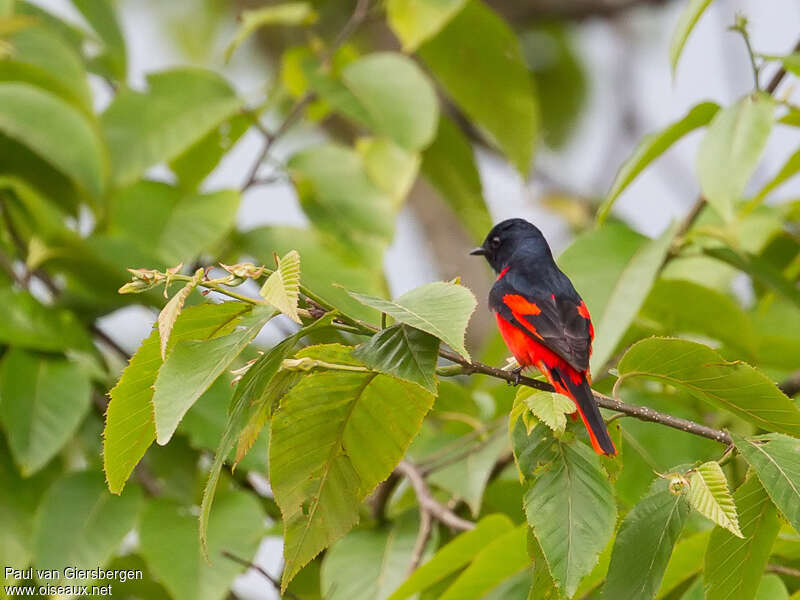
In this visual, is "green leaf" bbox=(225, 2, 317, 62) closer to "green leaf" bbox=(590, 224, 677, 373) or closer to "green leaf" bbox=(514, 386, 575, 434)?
"green leaf" bbox=(590, 224, 677, 373)

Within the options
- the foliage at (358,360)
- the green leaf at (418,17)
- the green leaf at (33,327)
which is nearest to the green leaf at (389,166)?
the foliage at (358,360)

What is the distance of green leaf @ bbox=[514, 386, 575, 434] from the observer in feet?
5.34

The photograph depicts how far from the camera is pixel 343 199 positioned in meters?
3.87

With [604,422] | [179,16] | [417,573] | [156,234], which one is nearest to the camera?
[604,422]

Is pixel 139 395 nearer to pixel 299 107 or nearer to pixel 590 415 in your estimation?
pixel 590 415

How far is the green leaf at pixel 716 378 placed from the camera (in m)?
1.80

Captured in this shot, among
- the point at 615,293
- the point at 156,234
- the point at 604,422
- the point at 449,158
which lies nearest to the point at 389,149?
the point at 449,158

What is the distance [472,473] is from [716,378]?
131 cm

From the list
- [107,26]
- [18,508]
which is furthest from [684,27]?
[18,508]

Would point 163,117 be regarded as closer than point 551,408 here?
No

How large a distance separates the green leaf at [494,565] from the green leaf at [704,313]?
138 cm

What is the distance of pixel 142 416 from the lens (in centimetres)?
167

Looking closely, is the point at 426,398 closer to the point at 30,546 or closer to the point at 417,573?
the point at 417,573

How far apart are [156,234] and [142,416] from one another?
216cm
